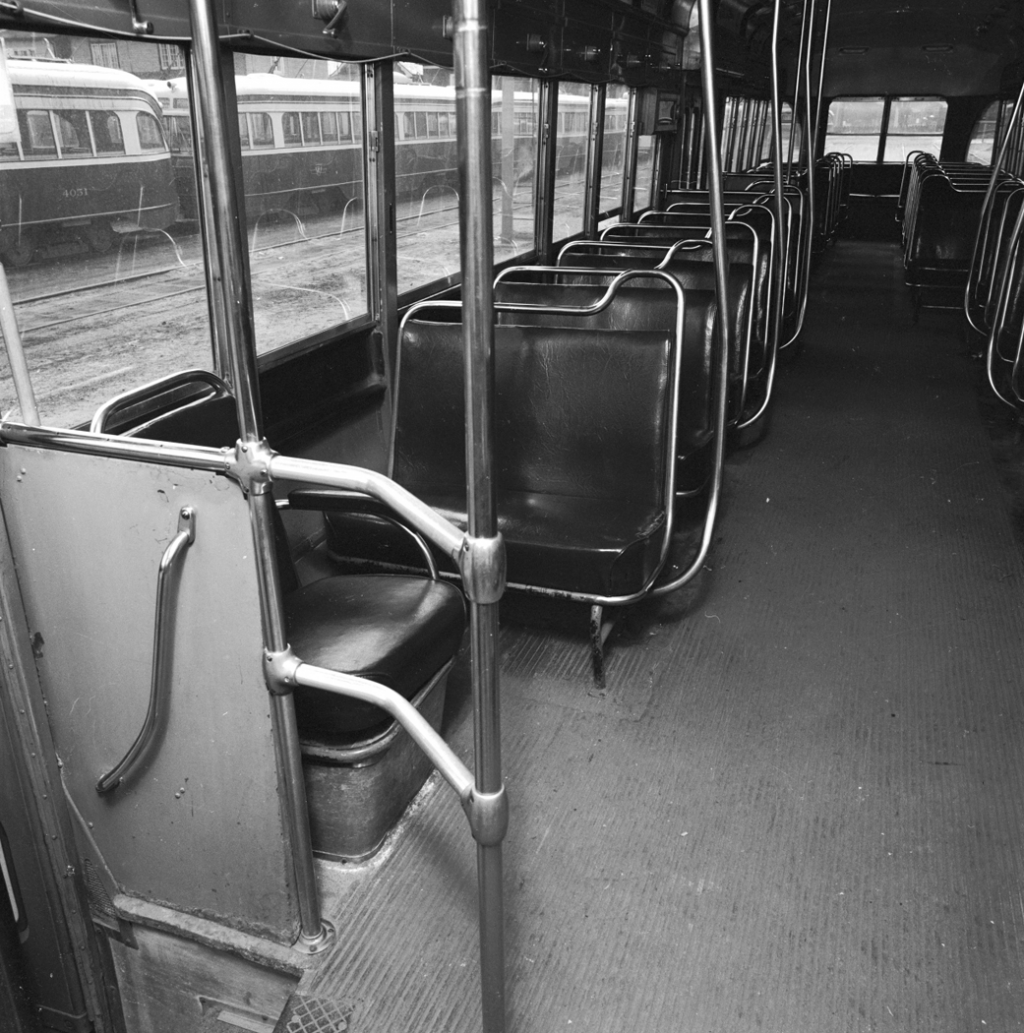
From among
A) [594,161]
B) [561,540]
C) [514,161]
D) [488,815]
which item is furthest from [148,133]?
[594,161]

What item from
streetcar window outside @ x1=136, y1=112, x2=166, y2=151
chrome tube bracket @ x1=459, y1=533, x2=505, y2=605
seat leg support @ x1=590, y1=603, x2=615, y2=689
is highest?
streetcar window outside @ x1=136, y1=112, x2=166, y2=151

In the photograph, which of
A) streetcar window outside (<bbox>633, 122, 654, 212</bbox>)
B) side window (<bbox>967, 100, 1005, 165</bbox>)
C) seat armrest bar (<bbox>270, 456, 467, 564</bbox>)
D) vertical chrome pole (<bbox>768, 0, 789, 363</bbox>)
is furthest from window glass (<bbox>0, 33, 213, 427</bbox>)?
side window (<bbox>967, 100, 1005, 165</bbox>)

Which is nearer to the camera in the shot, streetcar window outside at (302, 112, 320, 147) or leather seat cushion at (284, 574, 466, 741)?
leather seat cushion at (284, 574, 466, 741)

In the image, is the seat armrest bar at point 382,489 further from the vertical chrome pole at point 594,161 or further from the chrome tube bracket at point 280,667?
the vertical chrome pole at point 594,161

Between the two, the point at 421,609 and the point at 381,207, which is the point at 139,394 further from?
the point at 381,207

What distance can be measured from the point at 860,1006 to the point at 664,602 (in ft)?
4.93

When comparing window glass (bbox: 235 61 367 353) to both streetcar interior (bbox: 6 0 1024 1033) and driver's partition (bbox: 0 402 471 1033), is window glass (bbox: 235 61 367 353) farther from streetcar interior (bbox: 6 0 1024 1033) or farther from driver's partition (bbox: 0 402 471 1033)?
driver's partition (bbox: 0 402 471 1033)

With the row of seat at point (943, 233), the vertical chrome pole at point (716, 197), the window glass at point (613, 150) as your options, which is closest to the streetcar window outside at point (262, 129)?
the vertical chrome pole at point (716, 197)

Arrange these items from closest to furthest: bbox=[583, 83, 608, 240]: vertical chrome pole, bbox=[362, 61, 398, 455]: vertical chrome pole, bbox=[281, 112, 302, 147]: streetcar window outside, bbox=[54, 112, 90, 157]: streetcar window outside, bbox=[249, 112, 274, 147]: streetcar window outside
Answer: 1. bbox=[54, 112, 90, 157]: streetcar window outside
2. bbox=[249, 112, 274, 147]: streetcar window outside
3. bbox=[281, 112, 302, 147]: streetcar window outside
4. bbox=[362, 61, 398, 455]: vertical chrome pole
5. bbox=[583, 83, 608, 240]: vertical chrome pole

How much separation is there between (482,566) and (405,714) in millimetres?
350

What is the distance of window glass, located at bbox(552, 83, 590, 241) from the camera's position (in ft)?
19.0

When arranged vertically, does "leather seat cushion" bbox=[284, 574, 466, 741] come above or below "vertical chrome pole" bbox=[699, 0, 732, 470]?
below

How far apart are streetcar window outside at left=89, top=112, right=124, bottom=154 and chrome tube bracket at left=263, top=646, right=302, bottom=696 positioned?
1.62 m

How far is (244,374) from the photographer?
132 centimetres
